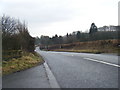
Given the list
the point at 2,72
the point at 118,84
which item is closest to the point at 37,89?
the point at 118,84

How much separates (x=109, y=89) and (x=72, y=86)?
122 cm

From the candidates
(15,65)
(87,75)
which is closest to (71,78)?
(87,75)

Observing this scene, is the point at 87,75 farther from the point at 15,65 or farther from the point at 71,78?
the point at 15,65

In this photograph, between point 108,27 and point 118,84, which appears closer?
point 118,84

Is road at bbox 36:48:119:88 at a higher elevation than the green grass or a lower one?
higher

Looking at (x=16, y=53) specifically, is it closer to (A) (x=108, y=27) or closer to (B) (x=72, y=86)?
(B) (x=72, y=86)

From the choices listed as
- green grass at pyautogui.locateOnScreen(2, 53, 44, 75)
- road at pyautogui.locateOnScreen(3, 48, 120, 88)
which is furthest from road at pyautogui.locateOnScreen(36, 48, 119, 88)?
green grass at pyautogui.locateOnScreen(2, 53, 44, 75)

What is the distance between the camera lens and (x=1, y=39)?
16297 mm

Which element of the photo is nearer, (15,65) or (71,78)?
(71,78)

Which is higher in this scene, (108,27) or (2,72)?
(108,27)

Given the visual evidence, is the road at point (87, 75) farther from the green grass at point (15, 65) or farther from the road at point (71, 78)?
the green grass at point (15, 65)

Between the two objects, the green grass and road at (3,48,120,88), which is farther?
the green grass

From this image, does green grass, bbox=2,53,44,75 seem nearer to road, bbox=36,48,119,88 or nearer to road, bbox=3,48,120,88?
road, bbox=3,48,120,88

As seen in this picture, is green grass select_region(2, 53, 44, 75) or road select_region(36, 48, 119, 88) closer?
road select_region(36, 48, 119, 88)
